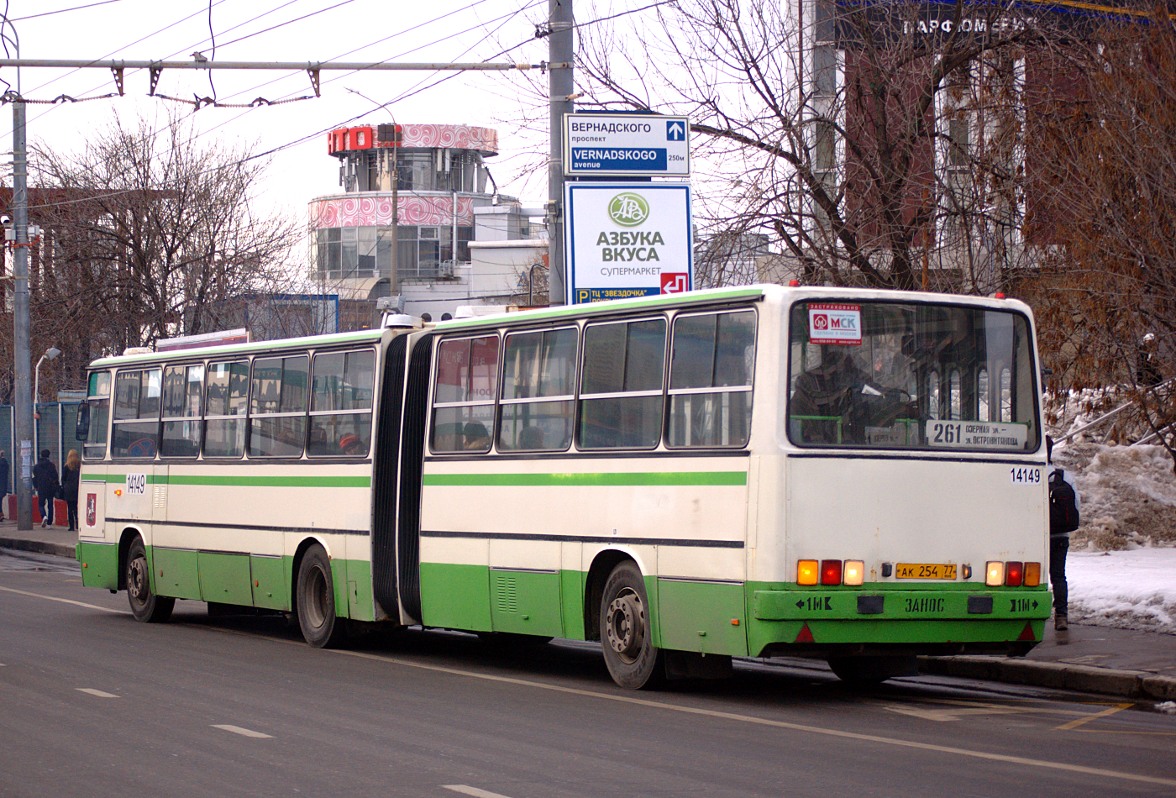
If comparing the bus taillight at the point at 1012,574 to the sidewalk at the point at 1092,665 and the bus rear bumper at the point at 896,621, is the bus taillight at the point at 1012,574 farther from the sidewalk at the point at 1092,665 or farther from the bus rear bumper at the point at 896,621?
the sidewalk at the point at 1092,665

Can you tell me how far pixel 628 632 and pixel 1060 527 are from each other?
4.78 m

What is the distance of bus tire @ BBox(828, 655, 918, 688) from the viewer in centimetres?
1302

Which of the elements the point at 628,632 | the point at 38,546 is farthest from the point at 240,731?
the point at 38,546

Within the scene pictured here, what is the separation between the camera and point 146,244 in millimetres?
41906

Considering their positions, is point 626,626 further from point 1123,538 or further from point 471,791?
point 1123,538

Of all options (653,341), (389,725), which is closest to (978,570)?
Result: (653,341)

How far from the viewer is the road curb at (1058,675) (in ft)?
40.4

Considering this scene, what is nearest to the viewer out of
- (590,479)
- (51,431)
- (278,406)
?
(590,479)

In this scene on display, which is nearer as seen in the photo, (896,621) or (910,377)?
(896,621)

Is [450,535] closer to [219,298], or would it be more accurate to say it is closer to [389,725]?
[389,725]

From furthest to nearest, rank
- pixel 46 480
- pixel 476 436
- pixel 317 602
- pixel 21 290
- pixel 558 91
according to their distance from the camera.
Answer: pixel 46 480 < pixel 21 290 < pixel 558 91 < pixel 317 602 < pixel 476 436

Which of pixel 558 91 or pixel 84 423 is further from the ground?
pixel 558 91

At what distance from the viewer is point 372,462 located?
1548 cm

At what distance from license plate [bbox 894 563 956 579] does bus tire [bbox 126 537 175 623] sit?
10.3m
